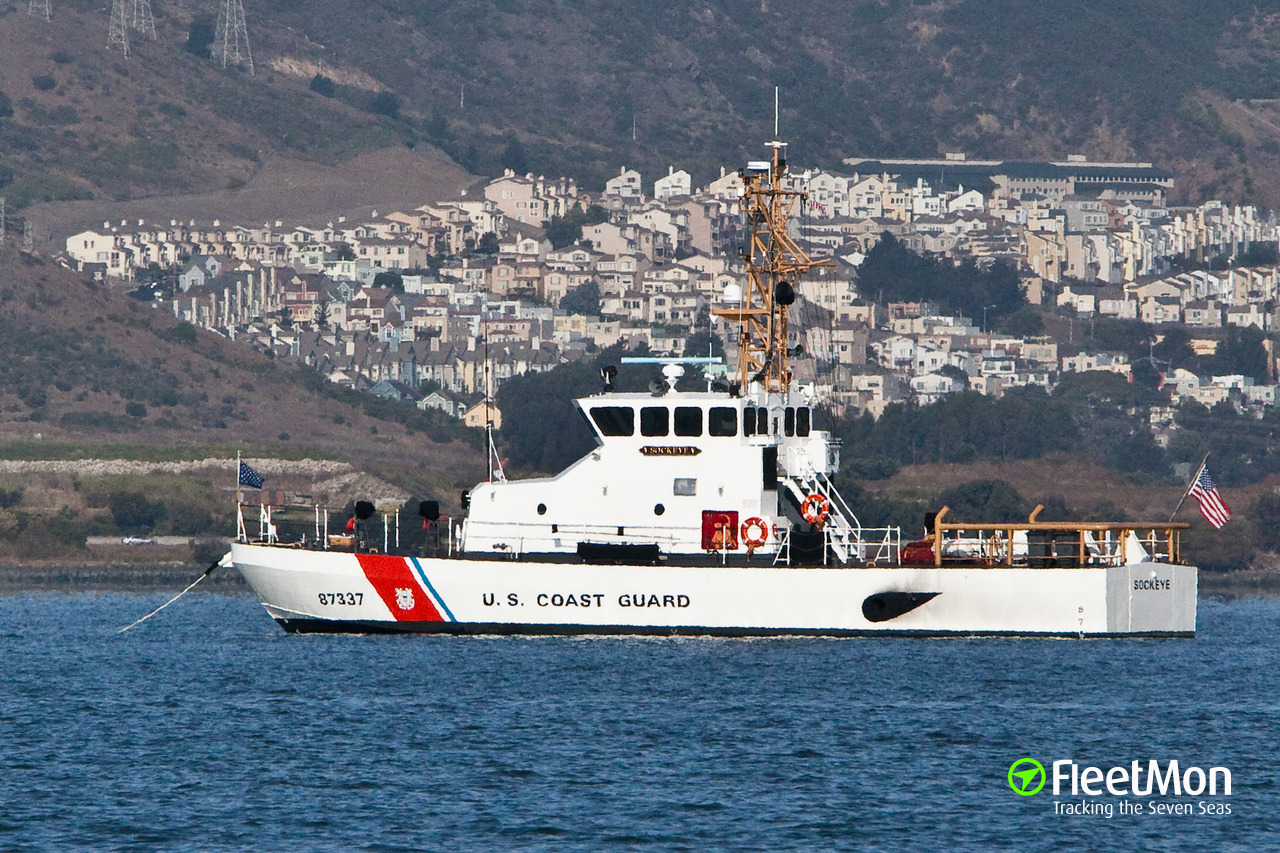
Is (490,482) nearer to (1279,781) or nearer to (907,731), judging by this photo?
(907,731)

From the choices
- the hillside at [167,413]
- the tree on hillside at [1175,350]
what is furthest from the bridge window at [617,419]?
the tree on hillside at [1175,350]

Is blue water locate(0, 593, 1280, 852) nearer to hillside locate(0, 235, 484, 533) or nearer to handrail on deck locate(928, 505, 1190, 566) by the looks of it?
handrail on deck locate(928, 505, 1190, 566)

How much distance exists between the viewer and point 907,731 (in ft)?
108

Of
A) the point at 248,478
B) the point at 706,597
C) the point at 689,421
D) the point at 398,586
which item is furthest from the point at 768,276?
the point at 248,478

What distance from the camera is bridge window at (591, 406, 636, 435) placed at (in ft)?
143

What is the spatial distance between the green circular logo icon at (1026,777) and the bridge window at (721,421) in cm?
1394

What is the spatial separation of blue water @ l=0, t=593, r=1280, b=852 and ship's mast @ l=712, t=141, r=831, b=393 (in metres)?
6.09

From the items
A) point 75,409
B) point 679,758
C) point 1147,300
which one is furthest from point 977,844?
point 1147,300

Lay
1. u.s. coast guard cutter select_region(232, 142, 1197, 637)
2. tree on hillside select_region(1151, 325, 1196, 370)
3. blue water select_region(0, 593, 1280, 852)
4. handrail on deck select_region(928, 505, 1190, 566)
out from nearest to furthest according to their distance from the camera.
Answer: blue water select_region(0, 593, 1280, 852)
u.s. coast guard cutter select_region(232, 142, 1197, 637)
handrail on deck select_region(928, 505, 1190, 566)
tree on hillside select_region(1151, 325, 1196, 370)

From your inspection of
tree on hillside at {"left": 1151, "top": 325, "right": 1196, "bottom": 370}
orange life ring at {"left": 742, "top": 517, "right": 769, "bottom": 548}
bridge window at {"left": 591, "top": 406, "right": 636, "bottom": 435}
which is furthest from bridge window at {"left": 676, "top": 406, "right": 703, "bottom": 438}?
tree on hillside at {"left": 1151, "top": 325, "right": 1196, "bottom": 370}

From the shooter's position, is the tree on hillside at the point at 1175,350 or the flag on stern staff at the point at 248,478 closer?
the flag on stern staff at the point at 248,478

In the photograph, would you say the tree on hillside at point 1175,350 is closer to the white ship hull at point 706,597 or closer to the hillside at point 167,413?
the hillside at point 167,413

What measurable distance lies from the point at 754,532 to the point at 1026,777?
1402cm

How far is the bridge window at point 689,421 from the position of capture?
4325cm
